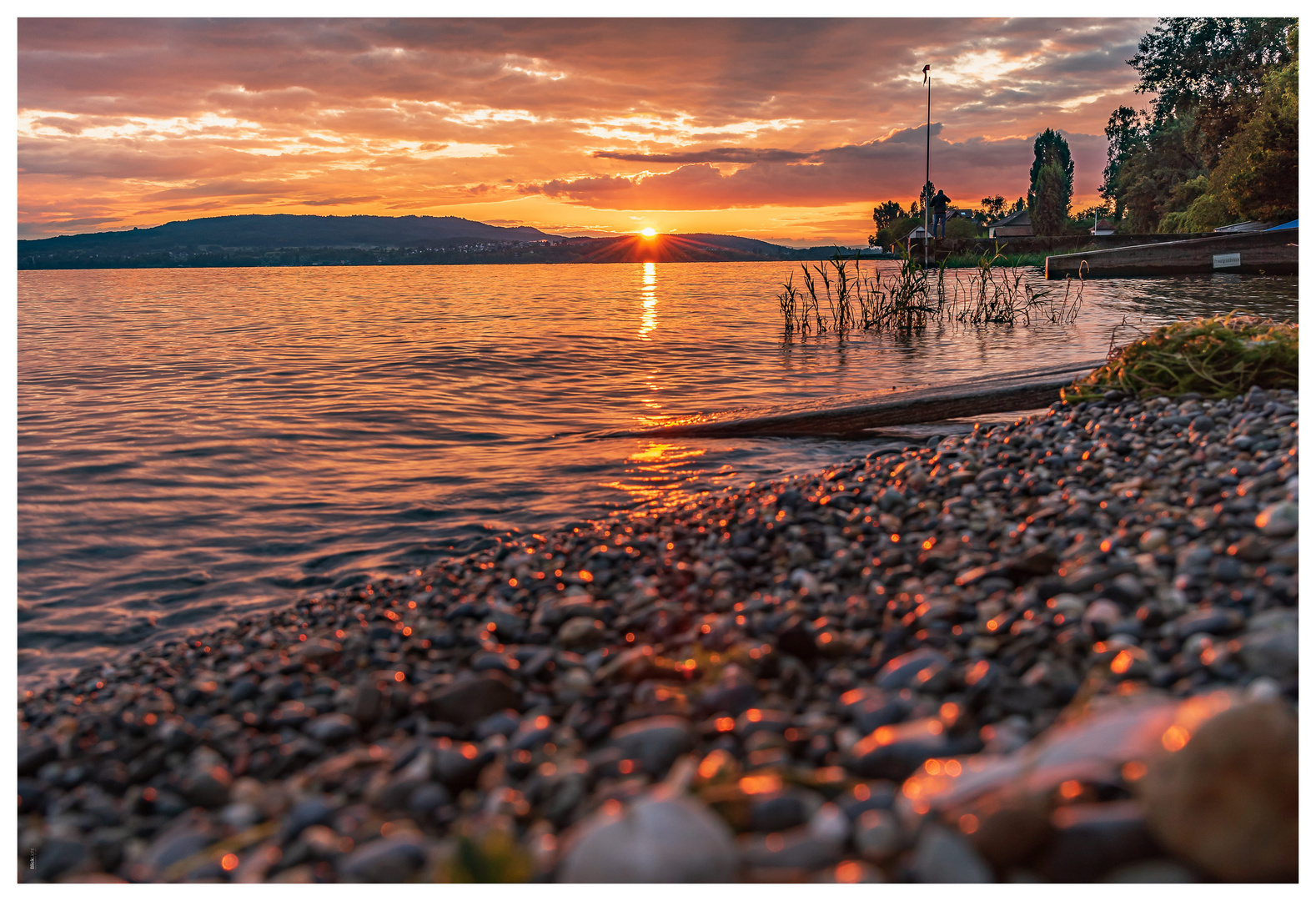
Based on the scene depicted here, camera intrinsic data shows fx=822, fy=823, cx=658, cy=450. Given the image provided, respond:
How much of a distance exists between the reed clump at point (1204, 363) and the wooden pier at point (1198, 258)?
31.5 m

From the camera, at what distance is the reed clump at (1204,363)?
7.28 m

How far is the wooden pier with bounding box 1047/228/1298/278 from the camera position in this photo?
38.2 metres

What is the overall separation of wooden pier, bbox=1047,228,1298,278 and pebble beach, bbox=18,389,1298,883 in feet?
121

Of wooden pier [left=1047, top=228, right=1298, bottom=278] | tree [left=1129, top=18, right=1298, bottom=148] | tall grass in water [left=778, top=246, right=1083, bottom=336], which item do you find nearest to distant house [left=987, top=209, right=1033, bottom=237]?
tree [left=1129, top=18, right=1298, bottom=148]

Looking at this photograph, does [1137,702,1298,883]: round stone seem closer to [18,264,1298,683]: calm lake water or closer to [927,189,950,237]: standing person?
[18,264,1298,683]: calm lake water

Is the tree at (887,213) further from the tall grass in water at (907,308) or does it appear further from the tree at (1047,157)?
the tall grass in water at (907,308)

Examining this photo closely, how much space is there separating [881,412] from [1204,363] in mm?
3569

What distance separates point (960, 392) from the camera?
35.0 feet

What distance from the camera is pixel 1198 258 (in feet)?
131

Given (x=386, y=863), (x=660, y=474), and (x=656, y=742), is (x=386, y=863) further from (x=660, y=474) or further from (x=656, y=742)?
(x=660, y=474)

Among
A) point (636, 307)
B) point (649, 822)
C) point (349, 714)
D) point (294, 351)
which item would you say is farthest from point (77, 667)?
point (636, 307)

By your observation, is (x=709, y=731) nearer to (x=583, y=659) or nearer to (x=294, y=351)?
(x=583, y=659)

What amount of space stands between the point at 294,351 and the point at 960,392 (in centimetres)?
1663

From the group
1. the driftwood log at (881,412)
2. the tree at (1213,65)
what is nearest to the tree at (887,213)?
the tree at (1213,65)
